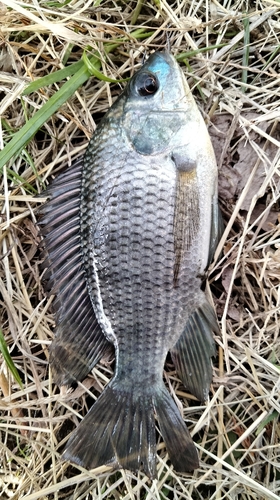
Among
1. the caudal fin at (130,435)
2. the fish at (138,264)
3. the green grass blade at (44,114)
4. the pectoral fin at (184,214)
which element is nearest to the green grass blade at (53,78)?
the green grass blade at (44,114)

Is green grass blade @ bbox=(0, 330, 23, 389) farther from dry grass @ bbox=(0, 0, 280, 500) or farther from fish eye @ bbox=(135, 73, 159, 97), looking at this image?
fish eye @ bbox=(135, 73, 159, 97)

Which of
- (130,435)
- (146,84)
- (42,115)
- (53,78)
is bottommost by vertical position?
(130,435)

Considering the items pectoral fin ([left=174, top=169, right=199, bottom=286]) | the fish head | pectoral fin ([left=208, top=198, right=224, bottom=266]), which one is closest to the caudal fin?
pectoral fin ([left=174, top=169, right=199, bottom=286])

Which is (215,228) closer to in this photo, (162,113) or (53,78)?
(162,113)

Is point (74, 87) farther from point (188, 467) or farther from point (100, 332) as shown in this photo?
point (188, 467)

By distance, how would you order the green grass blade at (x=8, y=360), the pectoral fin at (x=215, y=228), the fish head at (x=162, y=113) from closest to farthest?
1. the fish head at (x=162, y=113)
2. the pectoral fin at (x=215, y=228)
3. the green grass blade at (x=8, y=360)

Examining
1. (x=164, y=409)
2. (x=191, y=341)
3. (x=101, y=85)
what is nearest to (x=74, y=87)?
(x=101, y=85)

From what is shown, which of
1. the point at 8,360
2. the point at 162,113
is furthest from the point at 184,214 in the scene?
the point at 8,360

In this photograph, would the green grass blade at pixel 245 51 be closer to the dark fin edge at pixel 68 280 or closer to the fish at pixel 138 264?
the fish at pixel 138 264
